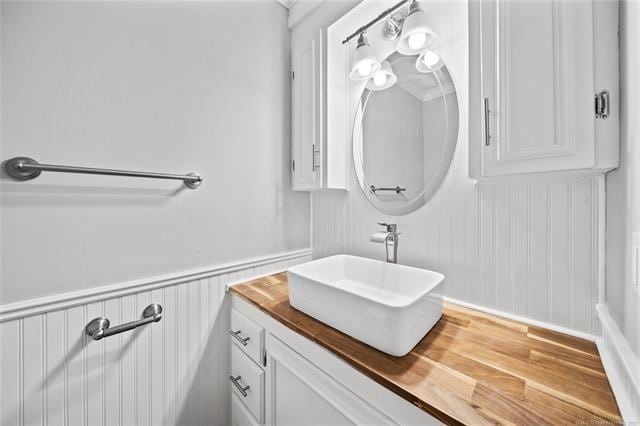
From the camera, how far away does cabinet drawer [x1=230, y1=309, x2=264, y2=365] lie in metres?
0.94

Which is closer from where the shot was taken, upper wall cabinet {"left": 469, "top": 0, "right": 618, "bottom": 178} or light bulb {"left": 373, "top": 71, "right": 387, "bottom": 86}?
upper wall cabinet {"left": 469, "top": 0, "right": 618, "bottom": 178}

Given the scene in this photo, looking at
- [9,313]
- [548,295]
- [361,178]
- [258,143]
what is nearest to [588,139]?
[548,295]

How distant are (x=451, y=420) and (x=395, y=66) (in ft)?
4.15

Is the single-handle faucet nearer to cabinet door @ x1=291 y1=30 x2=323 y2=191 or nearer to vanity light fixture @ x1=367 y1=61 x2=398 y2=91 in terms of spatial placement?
cabinet door @ x1=291 y1=30 x2=323 y2=191

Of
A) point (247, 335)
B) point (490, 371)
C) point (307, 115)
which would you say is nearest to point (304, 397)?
point (247, 335)

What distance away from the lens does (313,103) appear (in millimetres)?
1283

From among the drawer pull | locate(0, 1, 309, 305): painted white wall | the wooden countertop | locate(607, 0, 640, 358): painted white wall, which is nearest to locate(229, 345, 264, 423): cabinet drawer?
the drawer pull

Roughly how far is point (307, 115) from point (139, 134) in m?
0.76

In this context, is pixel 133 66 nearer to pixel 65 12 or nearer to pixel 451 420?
pixel 65 12

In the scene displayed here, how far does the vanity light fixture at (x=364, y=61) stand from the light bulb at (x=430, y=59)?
0.20 m

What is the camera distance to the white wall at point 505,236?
0.70 metres

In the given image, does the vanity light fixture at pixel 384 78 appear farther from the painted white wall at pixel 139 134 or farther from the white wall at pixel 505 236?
the painted white wall at pixel 139 134

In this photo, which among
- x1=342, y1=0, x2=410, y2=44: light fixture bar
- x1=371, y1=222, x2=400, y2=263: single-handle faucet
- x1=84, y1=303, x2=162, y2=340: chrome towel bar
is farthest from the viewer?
x1=342, y1=0, x2=410, y2=44: light fixture bar

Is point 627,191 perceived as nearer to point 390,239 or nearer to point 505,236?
point 505,236
